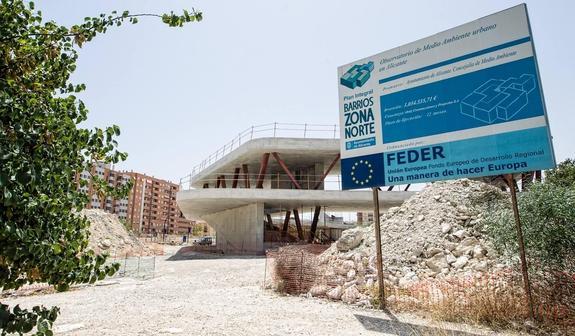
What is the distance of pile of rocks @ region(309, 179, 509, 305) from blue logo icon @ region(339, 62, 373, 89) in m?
5.41

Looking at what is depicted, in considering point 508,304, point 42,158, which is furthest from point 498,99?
point 42,158

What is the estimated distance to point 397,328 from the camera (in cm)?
649

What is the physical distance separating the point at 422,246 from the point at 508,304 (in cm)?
501

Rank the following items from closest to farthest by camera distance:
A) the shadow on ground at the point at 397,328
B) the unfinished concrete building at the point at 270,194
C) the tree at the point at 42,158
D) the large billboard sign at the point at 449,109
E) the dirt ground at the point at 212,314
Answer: the tree at the point at 42,158 → the shadow on ground at the point at 397,328 → the dirt ground at the point at 212,314 → the large billboard sign at the point at 449,109 → the unfinished concrete building at the point at 270,194

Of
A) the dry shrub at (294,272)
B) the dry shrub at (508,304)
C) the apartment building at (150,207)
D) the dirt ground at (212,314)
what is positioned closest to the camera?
the dirt ground at (212,314)

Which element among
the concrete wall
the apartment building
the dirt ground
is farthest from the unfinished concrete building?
the apartment building

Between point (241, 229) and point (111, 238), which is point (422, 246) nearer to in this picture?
point (241, 229)

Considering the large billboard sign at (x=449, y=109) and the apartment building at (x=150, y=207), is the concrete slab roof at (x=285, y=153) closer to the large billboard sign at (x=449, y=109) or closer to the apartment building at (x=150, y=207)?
the large billboard sign at (x=449, y=109)

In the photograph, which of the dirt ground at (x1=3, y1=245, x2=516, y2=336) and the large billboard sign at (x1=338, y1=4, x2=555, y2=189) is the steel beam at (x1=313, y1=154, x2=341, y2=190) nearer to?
the dirt ground at (x1=3, y1=245, x2=516, y2=336)

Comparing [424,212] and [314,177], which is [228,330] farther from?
[314,177]

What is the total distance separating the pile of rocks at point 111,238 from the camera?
26138mm

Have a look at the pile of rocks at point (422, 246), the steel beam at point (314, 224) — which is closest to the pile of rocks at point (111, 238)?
the steel beam at point (314, 224)

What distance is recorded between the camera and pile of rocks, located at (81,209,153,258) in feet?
85.8

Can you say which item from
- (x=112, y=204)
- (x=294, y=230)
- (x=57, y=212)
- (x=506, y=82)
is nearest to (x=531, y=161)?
(x=506, y=82)
